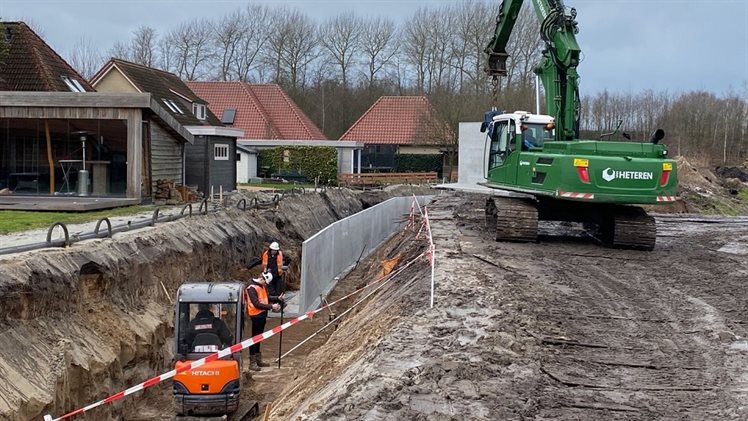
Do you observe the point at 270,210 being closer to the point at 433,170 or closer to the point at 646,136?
the point at 433,170

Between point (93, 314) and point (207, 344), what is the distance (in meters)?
2.69

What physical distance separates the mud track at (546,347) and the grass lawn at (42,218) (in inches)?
285

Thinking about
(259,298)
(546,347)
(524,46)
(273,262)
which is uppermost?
(524,46)

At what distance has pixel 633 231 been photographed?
13234mm

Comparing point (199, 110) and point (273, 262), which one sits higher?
point (199, 110)

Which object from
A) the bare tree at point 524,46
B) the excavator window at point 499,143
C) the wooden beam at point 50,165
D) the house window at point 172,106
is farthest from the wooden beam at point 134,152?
the bare tree at point 524,46

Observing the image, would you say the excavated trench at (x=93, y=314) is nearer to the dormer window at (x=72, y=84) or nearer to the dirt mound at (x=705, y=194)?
the dormer window at (x=72, y=84)

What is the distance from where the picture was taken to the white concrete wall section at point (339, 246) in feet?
48.2

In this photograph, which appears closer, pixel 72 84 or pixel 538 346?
pixel 538 346

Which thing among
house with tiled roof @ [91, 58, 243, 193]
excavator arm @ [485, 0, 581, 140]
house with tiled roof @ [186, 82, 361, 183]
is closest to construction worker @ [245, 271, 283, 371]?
excavator arm @ [485, 0, 581, 140]

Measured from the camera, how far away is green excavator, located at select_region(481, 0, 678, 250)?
40.3ft

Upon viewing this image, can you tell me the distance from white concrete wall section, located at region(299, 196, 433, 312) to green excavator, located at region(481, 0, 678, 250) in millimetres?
3620

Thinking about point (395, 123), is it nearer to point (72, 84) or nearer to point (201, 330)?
point (72, 84)

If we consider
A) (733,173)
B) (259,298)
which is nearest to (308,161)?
(733,173)
